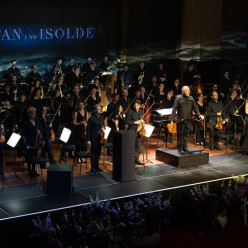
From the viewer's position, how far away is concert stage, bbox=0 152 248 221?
24.6ft

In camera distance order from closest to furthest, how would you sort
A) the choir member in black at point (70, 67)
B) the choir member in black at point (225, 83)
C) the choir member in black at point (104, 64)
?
the choir member in black at point (225, 83), the choir member in black at point (70, 67), the choir member in black at point (104, 64)

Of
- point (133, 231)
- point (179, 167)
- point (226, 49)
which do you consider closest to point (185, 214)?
point (133, 231)

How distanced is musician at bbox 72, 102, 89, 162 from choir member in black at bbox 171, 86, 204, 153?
5.87ft

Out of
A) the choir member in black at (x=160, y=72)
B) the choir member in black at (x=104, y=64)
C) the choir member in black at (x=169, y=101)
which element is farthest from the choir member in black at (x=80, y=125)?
the choir member in black at (x=160, y=72)

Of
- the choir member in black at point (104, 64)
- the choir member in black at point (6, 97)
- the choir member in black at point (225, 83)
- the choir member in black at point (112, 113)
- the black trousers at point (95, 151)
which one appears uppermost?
the choir member in black at point (104, 64)

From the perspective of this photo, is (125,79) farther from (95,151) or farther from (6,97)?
(95,151)

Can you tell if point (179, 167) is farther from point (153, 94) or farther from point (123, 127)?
point (153, 94)

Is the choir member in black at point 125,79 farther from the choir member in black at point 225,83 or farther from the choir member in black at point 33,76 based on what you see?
the choir member in black at point 225,83

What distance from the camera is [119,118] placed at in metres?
10.8

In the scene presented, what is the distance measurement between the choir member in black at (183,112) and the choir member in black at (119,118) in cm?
123

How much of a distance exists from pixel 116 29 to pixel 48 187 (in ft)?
34.2

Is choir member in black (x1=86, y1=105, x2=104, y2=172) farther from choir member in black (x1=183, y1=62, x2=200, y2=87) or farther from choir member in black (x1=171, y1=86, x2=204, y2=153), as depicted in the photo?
choir member in black (x1=183, y1=62, x2=200, y2=87)

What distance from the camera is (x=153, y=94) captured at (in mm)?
13875

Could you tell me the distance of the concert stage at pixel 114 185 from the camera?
7.51 m
